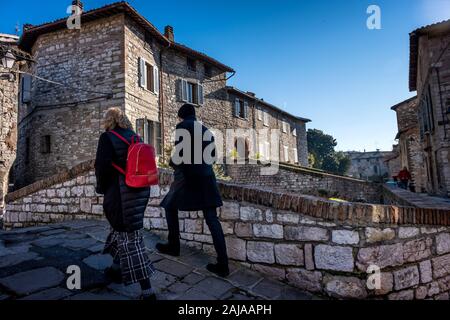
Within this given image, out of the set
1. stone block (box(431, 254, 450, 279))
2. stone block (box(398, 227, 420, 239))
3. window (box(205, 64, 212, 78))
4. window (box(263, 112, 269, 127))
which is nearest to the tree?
window (box(263, 112, 269, 127))

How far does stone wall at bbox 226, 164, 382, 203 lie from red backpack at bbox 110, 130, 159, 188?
14.4m

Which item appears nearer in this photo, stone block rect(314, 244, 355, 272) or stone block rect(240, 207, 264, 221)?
stone block rect(314, 244, 355, 272)

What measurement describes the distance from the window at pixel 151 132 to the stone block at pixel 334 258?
10.8 meters

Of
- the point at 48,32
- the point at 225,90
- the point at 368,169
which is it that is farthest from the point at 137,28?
the point at 368,169

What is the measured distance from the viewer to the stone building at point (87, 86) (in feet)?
37.0

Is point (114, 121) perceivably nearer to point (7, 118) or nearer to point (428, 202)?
point (428, 202)

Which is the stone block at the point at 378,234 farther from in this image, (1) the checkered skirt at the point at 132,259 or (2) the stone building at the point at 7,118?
(2) the stone building at the point at 7,118

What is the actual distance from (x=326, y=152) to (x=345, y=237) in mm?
47797

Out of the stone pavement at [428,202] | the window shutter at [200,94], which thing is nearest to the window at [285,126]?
the window shutter at [200,94]

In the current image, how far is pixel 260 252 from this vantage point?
120 inches

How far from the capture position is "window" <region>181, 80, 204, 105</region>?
50.2 feet

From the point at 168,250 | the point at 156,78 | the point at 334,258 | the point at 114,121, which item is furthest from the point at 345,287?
the point at 156,78

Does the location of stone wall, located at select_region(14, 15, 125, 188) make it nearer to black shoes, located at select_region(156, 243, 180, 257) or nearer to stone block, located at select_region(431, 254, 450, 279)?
black shoes, located at select_region(156, 243, 180, 257)

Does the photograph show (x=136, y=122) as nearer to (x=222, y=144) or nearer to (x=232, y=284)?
(x=222, y=144)
